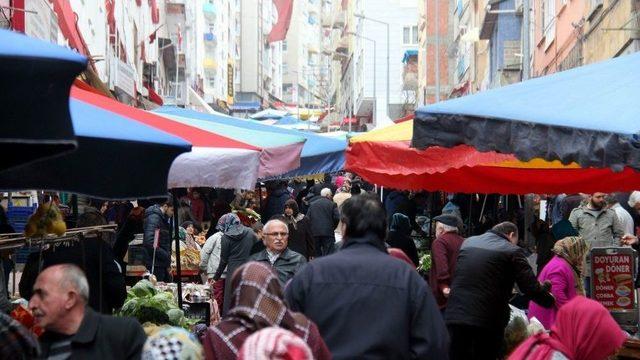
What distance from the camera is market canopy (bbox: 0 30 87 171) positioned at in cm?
380

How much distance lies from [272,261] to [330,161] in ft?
17.5

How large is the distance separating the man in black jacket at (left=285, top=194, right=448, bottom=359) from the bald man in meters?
1.01

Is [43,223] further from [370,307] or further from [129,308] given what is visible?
[370,307]

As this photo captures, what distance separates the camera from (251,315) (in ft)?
15.5

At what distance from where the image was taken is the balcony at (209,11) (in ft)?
267

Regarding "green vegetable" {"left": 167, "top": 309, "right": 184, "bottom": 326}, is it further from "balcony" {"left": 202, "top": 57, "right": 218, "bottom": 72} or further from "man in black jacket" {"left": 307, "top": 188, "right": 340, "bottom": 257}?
"balcony" {"left": 202, "top": 57, "right": 218, "bottom": 72}

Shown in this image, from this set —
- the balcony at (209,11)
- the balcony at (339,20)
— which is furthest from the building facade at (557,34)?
the balcony at (339,20)

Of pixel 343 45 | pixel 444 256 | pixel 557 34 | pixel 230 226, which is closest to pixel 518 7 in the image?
pixel 557 34

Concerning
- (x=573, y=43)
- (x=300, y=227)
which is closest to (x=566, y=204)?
(x=300, y=227)

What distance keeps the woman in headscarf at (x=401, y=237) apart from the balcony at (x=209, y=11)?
224ft

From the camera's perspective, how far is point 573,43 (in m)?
22.7

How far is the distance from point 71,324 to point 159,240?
9.65 m

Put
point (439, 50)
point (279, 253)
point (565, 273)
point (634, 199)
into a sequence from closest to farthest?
point (565, 273)
point (279, 253)
point (634, 199)
point (439, 50)

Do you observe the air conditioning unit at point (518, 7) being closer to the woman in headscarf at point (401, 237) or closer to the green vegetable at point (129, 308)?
the woman in headscarf at point (401, 237)
